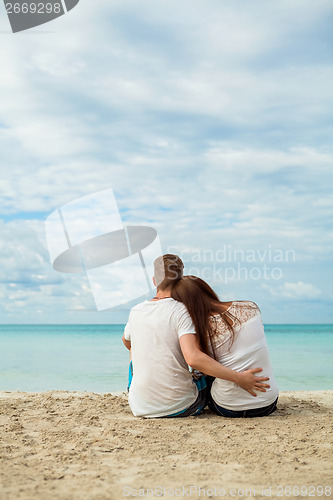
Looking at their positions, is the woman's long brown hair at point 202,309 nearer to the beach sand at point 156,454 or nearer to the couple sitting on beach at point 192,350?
the couple sitting on beach at point 192,350

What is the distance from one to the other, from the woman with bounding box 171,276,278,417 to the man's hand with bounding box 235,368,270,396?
59 millimetres

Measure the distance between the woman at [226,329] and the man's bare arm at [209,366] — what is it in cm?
8

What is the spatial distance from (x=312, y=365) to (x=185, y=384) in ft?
34.4

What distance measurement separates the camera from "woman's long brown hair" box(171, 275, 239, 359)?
11.8 ft

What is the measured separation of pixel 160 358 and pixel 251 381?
0.72 meters

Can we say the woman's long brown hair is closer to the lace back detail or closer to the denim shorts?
the lace back detail

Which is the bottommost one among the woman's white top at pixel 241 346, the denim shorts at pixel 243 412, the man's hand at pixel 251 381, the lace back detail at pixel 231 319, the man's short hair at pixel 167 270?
the denim shorts at pixel 243 412

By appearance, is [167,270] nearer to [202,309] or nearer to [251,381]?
[202,309]

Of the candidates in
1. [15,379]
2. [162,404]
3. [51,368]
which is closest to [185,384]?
[162,404]

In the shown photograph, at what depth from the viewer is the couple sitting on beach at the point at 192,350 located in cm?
358

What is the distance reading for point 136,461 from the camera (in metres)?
2.77

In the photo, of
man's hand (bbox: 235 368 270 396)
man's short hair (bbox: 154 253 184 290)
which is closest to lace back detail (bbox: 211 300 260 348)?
man's hand (bbox: 235 368 270 396)

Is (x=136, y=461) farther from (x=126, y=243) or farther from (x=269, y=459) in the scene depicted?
(x=126, y=243)

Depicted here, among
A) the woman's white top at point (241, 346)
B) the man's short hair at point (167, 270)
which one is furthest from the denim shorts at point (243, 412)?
the man's short hair at point (167, 270)
